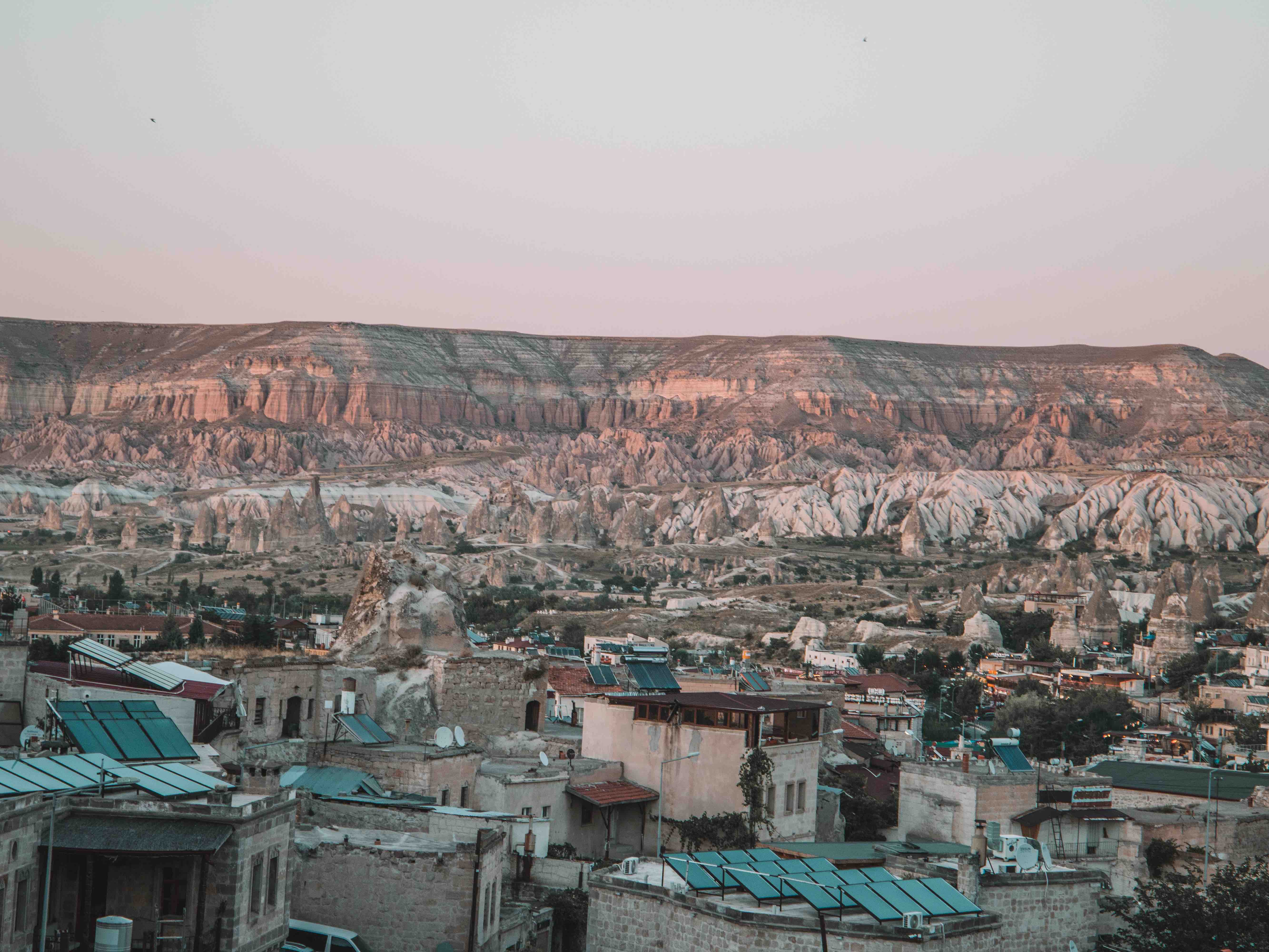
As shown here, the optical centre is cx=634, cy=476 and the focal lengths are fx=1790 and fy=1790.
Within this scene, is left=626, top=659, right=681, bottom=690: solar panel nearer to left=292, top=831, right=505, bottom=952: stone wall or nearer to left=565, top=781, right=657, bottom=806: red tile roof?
left=565, top=781, right=657, bottom=806: red tile roof

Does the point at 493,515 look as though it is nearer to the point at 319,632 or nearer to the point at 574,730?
the point at 319,632

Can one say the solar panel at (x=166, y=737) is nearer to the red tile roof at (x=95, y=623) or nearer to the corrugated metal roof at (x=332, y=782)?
the corrugated metal roof at (x=332, y=782)

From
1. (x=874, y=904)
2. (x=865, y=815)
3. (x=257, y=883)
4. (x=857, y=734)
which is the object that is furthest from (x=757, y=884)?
(x=857, y=734)

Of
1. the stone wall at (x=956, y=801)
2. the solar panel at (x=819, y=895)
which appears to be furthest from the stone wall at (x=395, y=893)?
the stone wall at (x=956, y=801)

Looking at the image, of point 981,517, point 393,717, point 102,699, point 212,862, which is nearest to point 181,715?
point 102,699

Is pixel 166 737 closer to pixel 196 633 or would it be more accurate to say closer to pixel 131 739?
pixel 131 739

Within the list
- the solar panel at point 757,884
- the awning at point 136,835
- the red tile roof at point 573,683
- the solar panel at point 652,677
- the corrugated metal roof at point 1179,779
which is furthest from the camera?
the red tile roof at point 573,683
